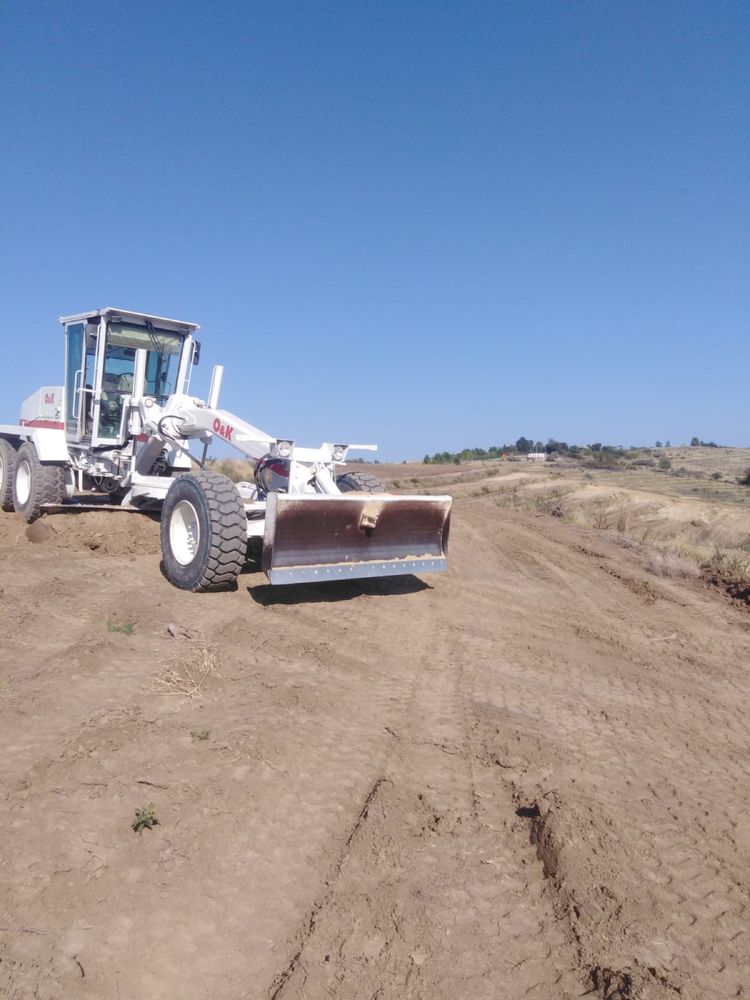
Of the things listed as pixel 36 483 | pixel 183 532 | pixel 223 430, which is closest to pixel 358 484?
pixel 223 430

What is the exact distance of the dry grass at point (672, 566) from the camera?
1122 cm

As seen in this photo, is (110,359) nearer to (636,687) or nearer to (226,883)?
(636,687)

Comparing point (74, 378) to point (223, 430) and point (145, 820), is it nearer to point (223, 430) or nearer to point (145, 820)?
point (223, 430)

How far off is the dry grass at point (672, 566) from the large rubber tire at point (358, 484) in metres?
4.57

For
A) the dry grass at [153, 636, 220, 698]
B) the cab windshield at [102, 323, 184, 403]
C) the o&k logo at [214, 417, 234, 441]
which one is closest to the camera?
the dry grass at [153, 636, 220, 698]

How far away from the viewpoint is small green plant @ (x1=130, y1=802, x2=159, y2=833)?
3451 millimetres

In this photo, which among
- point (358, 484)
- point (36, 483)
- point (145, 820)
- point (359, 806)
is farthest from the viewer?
point (36, 483)

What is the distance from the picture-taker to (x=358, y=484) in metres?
9.98

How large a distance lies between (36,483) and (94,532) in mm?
1703

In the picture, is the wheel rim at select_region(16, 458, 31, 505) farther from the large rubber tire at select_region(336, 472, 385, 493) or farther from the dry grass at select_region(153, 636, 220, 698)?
the dry grass at select_region(153, 636, 220, 698)

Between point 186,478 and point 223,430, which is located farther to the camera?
point 223,430

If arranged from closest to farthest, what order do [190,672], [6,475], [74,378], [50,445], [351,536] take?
[190,672]
[351,536]
[74,378]
[50,445]
[6,475]

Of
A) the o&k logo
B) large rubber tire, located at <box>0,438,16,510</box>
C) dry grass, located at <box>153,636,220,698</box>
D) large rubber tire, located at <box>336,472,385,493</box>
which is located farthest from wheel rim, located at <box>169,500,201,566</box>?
large rubber tire, located at <box>0,438,16,510</box>

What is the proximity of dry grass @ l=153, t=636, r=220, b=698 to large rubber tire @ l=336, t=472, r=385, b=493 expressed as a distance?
166 inches
